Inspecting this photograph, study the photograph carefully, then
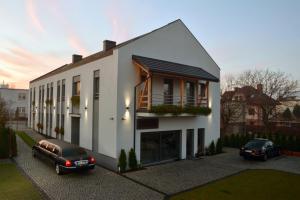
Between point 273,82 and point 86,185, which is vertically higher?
point 273,82

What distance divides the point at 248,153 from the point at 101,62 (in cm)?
1357

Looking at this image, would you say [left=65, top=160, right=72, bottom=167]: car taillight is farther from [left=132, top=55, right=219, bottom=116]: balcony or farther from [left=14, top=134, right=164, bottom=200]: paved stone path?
[left=132, top=55, right=219, bottom=116]: balcony

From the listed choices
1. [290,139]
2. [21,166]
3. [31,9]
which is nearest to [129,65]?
[31,9]

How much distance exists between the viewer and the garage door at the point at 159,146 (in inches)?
601

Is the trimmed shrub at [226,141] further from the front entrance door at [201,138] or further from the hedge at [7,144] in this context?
the hedge at [7,144]

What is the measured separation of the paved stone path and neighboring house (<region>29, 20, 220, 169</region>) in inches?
72.2

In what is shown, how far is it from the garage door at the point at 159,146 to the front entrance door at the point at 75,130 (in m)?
7.01

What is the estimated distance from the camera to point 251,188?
1122cm

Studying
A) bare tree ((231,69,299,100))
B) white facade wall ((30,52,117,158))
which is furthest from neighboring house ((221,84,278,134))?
white facade wall ((30,52,117,158))

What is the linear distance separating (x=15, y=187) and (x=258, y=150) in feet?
55.0

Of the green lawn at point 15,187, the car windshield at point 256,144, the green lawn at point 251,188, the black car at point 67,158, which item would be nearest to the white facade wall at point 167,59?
the black car at point 67,158

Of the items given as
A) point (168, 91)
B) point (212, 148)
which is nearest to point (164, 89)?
point (168, 91)

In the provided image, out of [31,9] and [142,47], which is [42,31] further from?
[142,47]

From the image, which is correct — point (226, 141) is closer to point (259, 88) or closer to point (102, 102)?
point (259, 88)
